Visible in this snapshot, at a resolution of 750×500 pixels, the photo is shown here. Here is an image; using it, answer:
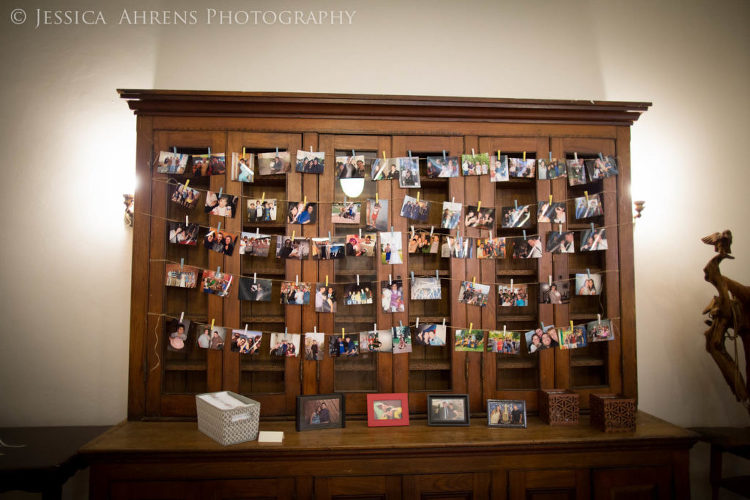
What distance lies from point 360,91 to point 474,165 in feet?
3.23

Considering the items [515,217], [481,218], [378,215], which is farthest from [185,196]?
[515,217]

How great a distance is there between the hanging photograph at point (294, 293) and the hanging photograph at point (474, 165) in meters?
1.21

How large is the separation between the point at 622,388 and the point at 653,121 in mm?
1916

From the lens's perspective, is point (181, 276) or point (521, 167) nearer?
point (181, 276)

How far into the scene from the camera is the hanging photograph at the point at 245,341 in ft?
7.73

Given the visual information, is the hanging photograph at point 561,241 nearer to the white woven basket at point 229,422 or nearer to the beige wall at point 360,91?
the beige wall at point 360,91

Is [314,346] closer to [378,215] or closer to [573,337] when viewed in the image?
[378,215]

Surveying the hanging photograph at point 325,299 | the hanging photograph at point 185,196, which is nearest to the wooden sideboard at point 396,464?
the hanging photograph at point 325,299

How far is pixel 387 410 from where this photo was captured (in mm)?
2338

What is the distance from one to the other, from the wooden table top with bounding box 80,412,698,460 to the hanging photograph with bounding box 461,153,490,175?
1.51 m

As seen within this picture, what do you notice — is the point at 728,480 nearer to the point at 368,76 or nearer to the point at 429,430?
the point at 429,430

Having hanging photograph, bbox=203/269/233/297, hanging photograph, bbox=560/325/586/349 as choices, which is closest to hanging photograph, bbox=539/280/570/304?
hanging photograph, bbox=560/325/586/349

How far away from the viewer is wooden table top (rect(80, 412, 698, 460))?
6.64ft

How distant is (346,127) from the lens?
250 cm
